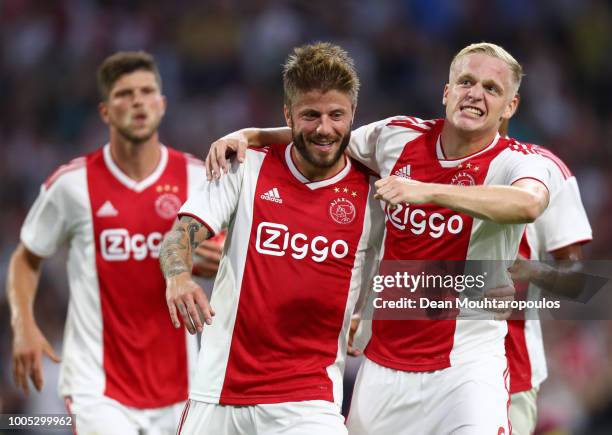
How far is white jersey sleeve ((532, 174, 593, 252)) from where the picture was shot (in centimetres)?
557

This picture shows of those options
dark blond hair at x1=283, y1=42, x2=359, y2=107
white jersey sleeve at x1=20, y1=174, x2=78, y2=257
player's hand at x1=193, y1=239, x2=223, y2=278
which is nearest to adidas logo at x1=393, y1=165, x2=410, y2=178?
dark blond hair at x1=283, y1=42, x2=359, y2=107

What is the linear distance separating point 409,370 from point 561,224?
1256 millimetres

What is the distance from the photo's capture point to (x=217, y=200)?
16.1 feet

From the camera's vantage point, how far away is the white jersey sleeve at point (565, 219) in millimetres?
5570

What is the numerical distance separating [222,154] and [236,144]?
0.11m

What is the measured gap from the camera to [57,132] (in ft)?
40.5

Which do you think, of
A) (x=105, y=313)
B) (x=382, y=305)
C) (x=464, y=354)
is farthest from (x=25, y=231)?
(x=464, y=354)

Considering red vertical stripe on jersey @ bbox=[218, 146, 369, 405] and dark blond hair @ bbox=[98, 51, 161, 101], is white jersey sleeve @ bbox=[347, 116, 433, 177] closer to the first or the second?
red vertical stripe on jersey @ bbox=[218, 146, 369, 405]

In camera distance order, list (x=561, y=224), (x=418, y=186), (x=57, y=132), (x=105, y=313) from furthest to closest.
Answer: (x=57, y=132)
(x=105, y=313)
(x=561, y=224)
(x=418, y=186)

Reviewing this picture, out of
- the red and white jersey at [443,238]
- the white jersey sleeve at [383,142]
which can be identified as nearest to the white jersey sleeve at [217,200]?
the white jersey sleeve at [383,142]

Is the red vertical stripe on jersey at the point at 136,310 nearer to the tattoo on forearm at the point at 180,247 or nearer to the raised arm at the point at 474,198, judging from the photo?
the tattoo on forearm at the point at 180,247

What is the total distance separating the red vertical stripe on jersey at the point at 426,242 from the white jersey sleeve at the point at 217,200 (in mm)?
732

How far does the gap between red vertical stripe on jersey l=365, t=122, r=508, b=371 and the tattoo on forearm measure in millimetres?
932

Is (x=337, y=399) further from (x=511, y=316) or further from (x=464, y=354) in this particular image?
(x=511, y=316)
